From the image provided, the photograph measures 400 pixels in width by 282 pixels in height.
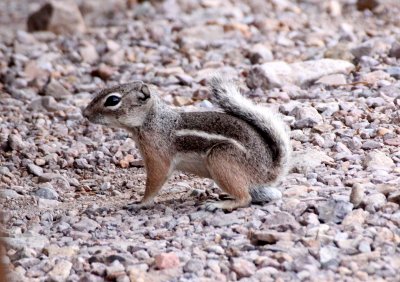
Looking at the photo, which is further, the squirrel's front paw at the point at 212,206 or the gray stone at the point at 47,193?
the gray stone at the point at 47,193

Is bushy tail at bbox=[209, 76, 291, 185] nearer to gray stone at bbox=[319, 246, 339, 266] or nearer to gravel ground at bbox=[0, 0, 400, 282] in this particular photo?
gravel ground at bbox=[0, 0, 400, 282]

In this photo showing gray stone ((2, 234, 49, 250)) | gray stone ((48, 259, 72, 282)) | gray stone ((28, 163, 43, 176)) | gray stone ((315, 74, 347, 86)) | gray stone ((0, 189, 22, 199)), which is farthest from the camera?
gray stone ((315, 74, 347, 86))

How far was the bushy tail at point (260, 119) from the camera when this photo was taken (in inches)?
203

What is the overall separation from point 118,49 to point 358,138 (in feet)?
13.3

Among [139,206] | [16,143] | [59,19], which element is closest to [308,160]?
[139,206]

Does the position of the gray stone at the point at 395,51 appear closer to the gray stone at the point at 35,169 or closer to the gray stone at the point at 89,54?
the gray stone at the point at 89,54

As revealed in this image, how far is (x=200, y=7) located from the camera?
10.8m

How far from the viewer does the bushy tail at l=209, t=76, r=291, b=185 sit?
516 centimetres

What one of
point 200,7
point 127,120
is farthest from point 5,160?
point 200,7

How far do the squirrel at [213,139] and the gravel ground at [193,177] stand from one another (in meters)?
0.17

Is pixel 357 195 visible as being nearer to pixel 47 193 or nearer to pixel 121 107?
pixel 121 107

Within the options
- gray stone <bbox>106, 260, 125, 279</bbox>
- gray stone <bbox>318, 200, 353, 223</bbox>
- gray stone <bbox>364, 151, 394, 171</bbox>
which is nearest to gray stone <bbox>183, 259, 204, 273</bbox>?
gray stone <bbox>106, 260, 125, 279</bbox>

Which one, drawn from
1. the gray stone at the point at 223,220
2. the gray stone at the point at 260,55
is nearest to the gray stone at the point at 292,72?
the gray stone at the point at 260,55

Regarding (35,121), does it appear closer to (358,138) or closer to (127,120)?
(127,120)
